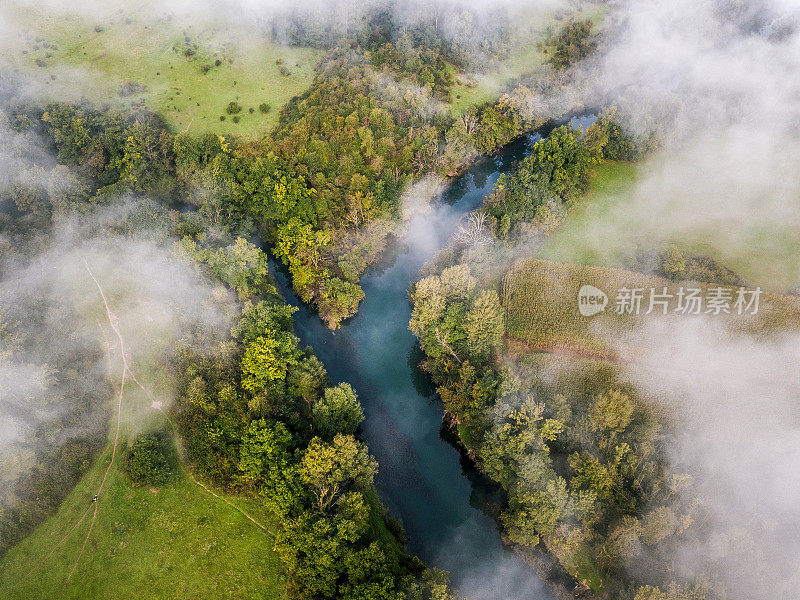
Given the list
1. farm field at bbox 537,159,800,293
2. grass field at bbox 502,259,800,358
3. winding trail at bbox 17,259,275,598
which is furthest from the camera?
farm field at bbox 537,159,800,293

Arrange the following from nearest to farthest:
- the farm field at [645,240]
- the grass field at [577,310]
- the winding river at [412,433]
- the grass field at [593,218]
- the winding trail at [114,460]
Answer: the winding trail at [114,460] → the winding river at [412,433] → the grass field at [577,310] → the farm field at [645,240] → the grass field at [593,218]

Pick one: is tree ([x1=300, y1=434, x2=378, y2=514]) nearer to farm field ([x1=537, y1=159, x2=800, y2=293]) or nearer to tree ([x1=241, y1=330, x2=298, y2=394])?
tree ([x1=241, y1=330, x2=298, y2=394])

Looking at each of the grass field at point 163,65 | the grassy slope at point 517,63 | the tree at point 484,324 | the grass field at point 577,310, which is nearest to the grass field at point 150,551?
the tree at point 484,324

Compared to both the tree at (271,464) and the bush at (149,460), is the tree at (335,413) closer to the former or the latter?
the tree at (271,464)

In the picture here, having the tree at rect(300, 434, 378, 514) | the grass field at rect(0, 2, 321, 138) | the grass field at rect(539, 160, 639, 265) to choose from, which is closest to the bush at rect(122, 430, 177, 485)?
the tree at rect(300, 434, 378, 514)

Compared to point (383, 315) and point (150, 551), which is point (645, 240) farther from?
point (150, 551)

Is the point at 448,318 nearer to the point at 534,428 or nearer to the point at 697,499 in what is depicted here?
the point at 534,428

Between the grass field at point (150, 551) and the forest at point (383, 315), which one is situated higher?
the forest at point (383, 315)
